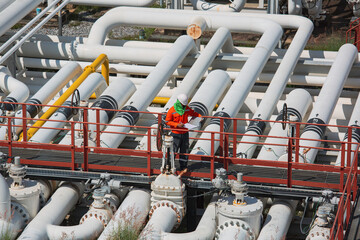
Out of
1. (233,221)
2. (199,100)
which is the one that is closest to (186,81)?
(199,100)

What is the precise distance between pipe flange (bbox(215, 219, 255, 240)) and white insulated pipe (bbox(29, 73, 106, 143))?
165 inches

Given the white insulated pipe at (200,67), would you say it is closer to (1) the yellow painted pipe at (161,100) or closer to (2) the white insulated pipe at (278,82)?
(1) the yellow painted pipe at (161,100)

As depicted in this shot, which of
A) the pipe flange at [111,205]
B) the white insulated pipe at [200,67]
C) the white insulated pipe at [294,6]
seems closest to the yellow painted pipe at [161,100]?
the white insulated pipe at [200,67]

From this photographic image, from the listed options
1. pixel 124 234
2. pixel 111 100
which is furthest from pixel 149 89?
pixel 124 234

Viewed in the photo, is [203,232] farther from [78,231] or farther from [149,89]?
[149,89]

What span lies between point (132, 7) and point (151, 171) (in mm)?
9813

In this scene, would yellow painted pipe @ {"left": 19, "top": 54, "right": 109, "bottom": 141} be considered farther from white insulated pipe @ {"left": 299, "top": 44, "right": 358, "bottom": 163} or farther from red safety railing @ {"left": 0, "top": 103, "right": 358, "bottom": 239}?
white insulated pipe @ {"left": 299, "top": 44, "right": 358, "bottom": 163}

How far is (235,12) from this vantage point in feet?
85.8

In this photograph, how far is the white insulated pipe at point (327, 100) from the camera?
18.6m

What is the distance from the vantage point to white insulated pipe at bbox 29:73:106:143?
1909 cm

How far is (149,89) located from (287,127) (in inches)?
157

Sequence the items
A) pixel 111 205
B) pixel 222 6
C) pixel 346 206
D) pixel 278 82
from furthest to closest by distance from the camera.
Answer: pixel 222 6, pixel 278 82, pixel 111 205, pixel 346 206

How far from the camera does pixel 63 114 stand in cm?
2017

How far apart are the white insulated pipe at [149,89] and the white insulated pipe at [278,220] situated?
4.44m
